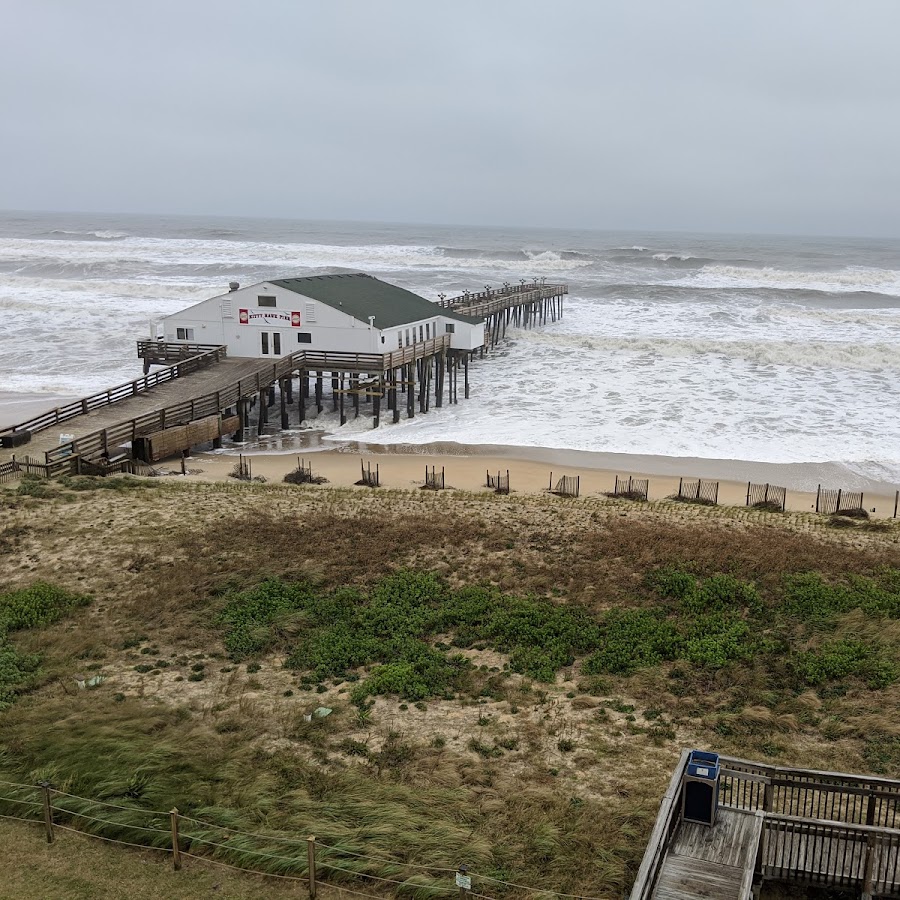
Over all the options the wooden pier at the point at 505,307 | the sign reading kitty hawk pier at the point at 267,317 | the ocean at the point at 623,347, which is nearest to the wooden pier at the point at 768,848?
the ocean at the point at 623,347

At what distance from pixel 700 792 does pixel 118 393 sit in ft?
94.0

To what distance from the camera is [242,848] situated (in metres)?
10.0

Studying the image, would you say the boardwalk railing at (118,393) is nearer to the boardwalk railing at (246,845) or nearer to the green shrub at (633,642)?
the boardwalk railing at (246,845)

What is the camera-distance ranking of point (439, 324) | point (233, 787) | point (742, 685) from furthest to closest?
point (439, 324) → point (742, 685) → point (233, 787)

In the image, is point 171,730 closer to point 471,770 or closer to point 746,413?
point 471,770

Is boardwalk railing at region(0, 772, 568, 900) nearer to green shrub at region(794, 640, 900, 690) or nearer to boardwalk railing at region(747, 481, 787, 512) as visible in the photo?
green shrub at region(794, 640, 900, 690)

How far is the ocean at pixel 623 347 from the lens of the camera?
117 ft

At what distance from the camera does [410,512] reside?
76.1 ft

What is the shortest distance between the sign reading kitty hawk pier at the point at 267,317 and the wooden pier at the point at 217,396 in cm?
155

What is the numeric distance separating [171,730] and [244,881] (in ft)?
12.0

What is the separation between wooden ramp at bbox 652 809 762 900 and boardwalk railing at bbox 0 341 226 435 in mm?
24538

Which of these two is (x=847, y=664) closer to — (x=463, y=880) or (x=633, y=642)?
(x=633, y=642)

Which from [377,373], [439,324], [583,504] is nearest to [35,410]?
[377,373]

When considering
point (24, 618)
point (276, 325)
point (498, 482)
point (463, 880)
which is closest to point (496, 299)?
point (276, 325)
